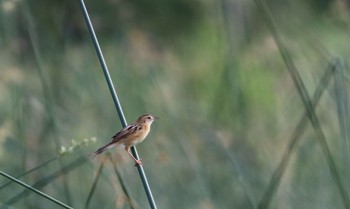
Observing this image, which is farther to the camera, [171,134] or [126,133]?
[171,134]

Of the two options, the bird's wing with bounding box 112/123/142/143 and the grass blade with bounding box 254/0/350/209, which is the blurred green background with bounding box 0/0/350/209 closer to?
the grass blade with bounding box 254/0/350/209

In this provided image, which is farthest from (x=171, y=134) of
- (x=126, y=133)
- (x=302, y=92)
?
(x=126, y=133)

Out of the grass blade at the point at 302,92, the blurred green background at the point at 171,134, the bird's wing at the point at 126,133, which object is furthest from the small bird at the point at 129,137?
the grass blade at the point at 302,92

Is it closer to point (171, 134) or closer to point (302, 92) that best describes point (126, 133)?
point (302, 92)

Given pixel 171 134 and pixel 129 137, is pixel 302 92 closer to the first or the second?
pixel 129 137

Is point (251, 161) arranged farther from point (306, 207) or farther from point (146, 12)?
point (146, 12)

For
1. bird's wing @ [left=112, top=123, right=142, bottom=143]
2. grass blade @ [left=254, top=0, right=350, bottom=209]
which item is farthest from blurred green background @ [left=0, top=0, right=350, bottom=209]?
bird's wing @ [left=112, top=123, right=142, bottom=143]

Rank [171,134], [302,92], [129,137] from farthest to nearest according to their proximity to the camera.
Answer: [171,134] → [302,92] → [129,137]

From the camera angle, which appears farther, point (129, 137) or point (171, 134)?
point (171, 134)

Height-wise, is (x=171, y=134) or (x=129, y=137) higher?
(x=171, y=134)

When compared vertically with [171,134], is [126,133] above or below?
below

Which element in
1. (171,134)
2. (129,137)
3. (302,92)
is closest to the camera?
(129,137)

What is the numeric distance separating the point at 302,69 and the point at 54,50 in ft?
5.68

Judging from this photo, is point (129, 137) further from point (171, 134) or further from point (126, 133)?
point (171, 134)
